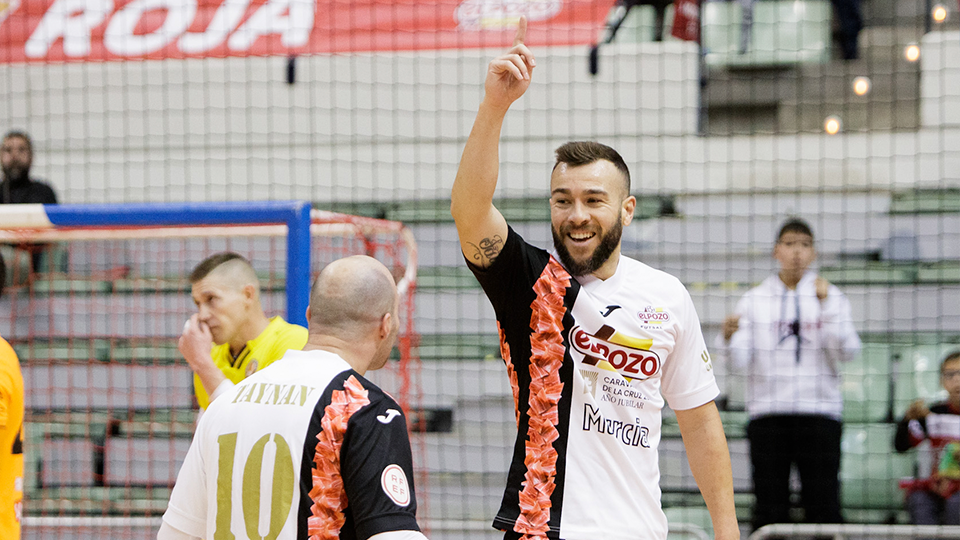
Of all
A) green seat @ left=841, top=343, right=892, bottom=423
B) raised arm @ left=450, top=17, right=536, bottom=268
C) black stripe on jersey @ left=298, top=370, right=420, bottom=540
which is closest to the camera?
black stripe on jersey @ left=298, top=370, right=420, bottom=540

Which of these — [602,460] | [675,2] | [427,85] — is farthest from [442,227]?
[602,460]

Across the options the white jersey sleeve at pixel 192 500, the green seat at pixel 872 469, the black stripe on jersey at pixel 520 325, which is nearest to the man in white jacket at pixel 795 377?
the green seat at pixel 872 469

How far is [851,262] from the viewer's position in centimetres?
641

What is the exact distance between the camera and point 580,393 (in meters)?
2.31

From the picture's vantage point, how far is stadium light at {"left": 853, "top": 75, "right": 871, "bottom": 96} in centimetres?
725

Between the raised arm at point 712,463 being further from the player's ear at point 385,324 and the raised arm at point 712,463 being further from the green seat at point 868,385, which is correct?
the green seat at point 868,385

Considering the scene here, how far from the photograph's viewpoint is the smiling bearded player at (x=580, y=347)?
222 centimetres

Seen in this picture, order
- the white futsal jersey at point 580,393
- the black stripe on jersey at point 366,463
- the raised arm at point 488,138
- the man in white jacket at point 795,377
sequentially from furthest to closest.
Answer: the man in white jacket at point 795,377 < the white futsal jersey at point 580,393 < the raised arm at point 488,138 < the black stripe on jersey at point 366,463

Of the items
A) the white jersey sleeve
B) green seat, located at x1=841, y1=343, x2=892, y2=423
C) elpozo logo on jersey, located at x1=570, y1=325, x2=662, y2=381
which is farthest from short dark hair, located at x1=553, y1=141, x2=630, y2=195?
green seat, located at x1=841, y1=343, x2=892, y2=423

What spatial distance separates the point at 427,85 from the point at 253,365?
4.63 m

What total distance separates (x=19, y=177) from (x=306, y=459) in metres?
5.32

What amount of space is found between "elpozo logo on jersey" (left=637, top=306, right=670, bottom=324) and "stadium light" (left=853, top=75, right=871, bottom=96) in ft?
18.6

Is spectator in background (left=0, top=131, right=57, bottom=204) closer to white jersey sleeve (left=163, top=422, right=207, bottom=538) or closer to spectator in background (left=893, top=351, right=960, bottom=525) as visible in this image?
white jersey sleeve (left=163, top=422, right=207, bottom=538)

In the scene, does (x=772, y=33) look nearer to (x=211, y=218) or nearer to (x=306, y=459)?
(x=211, y=218)
